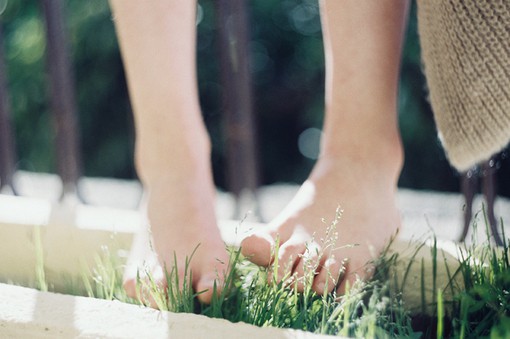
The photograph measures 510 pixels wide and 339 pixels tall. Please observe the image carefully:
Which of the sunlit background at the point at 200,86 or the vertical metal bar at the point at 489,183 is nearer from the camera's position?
the vertical metal bar at the point at 489,183

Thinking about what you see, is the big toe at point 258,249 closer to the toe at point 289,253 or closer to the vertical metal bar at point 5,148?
the toe at point 289,253

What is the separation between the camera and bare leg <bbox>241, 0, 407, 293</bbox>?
1.18 m

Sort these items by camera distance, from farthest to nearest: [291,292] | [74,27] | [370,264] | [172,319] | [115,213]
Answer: [74,27] < [115,213] < [370,264] < [291,292] < [172,319]

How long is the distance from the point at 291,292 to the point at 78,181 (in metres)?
0.92

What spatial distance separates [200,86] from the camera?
4.21 m

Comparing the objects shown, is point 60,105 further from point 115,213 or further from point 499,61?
point 499,61

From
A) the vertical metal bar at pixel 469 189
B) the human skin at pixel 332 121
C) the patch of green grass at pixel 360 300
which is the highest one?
the human skin at pixel 332 121

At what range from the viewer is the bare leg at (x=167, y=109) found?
3.93ft

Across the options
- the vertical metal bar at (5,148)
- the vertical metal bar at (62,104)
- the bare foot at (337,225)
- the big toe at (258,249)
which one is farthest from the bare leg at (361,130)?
the vertical metal bar at (5,148)

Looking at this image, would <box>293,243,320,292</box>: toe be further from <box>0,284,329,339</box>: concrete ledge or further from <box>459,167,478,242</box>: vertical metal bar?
<box>459,167,478,242</box>: vertical metal bar

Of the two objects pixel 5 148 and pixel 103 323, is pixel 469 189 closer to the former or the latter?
pixel 103 323

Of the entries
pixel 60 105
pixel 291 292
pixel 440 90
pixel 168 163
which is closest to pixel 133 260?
pixel 168 163

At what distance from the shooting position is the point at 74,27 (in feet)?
13.2

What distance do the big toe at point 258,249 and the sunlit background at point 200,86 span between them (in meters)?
3.05
